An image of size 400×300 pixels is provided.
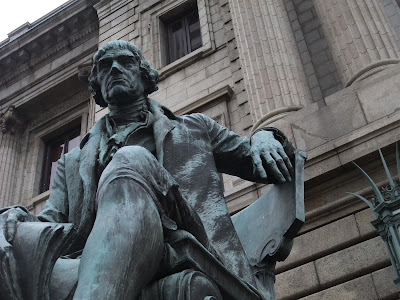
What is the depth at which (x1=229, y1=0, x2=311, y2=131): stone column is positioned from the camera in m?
9.97

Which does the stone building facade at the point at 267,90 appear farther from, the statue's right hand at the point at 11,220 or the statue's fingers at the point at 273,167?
the statue's right hand at the point at 11,220

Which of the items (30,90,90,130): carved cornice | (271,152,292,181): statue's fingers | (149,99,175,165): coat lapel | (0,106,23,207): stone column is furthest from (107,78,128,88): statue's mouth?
(30,90,90,130): carved cornice

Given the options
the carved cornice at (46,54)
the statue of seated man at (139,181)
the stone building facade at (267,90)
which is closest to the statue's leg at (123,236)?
the statue of seated man at (139,181)

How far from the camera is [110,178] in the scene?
214cm

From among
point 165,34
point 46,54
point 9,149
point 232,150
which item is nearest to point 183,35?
point 165,34

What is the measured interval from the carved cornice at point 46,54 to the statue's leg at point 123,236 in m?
15.9

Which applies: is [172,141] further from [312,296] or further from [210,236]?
[312,296]

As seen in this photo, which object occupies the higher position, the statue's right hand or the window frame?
the window frame

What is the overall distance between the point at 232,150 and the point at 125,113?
62 centimetres

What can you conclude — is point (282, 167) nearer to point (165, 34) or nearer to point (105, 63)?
point (105, 63)

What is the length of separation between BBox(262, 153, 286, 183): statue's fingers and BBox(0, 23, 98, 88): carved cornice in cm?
1538

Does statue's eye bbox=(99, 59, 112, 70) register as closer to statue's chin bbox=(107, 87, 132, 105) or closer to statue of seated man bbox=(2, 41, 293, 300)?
statue of seated man bbox=(2, 41, 293, 300)

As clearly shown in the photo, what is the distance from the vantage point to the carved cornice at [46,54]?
1747 cm

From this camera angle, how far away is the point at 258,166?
9.10 ft
